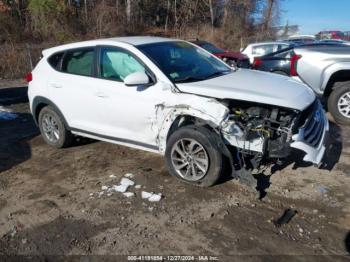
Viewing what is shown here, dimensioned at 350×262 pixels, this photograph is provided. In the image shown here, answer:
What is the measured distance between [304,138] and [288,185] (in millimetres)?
691

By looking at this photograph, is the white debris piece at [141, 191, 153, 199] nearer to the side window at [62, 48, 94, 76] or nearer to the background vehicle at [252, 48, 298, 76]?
the side window at [62, 48, 94, 76]

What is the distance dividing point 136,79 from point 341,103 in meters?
4.24

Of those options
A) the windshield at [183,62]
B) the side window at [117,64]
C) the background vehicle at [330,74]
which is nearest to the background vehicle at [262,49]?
the background vehicle at [330,74]

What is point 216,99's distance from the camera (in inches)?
171

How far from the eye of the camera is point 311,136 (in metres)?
4.34

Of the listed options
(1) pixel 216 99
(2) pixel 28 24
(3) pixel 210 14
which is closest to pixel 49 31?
(2) pixel 28 24

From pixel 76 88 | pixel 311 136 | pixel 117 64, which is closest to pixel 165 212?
pixel 311 136

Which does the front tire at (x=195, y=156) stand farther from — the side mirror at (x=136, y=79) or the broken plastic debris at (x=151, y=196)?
the side mirror at (x=136, y=79)

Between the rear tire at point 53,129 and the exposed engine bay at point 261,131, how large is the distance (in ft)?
9.69

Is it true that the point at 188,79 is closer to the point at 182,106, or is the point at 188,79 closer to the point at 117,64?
the point at 182,106

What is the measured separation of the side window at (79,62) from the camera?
5.45 metres

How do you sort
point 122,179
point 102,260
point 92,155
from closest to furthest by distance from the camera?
point 102,260 < point 122,179 < point 92,155

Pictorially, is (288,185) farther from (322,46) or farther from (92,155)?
(322,46)

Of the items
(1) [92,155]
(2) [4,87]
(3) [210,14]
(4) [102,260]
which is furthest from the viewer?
→ (3) [210,14]
